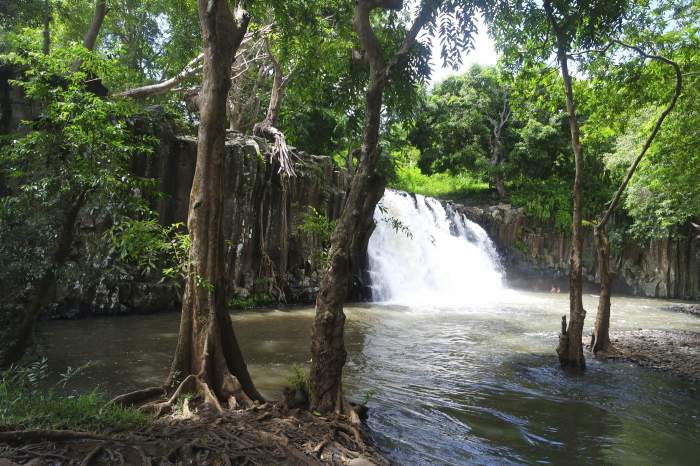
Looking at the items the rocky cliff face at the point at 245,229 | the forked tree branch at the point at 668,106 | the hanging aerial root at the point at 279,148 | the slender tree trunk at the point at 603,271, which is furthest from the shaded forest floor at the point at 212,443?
the hanging aerial root at the point at 279,148

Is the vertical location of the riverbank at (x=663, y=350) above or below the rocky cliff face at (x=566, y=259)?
below

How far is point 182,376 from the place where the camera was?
17.2 feet

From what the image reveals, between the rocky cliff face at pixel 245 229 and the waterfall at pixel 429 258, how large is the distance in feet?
9.47

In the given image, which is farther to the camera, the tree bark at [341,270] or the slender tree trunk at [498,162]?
the slender tree trunk at [498,162]

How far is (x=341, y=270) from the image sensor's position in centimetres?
520

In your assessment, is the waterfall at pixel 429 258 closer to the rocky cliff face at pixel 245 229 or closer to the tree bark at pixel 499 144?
the rocky cliff face at pixel 245 229

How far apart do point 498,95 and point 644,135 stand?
17.7 meters

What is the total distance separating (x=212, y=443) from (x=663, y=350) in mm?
10444

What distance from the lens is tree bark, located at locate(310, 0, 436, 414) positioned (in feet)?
17.0

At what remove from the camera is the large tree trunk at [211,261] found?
5227 mm

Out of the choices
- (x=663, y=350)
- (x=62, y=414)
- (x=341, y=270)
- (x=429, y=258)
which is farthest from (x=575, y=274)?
(x=429, y=258)

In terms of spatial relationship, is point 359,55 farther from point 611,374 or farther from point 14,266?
point 611,374

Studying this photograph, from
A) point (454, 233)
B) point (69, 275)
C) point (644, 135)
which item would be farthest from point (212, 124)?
point (454, 233)

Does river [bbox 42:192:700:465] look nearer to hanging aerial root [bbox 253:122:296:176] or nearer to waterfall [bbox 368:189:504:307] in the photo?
waterfall [bbox 368:189:504:307]
